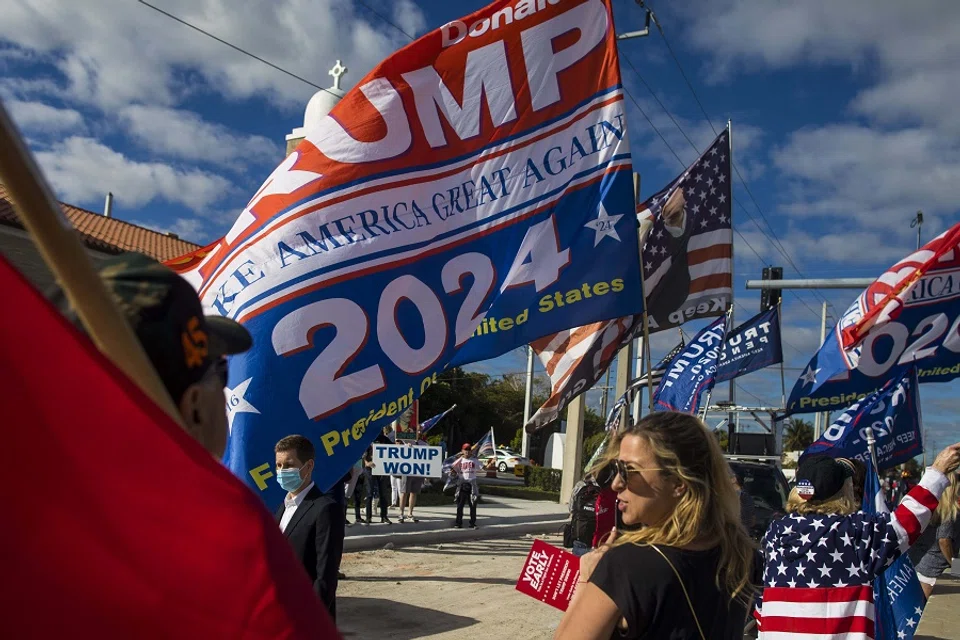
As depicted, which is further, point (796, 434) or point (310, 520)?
point (796, 434)

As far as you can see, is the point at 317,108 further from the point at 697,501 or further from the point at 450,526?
the point at 697,501

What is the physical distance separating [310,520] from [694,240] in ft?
22.6

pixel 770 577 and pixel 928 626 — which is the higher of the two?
pixel 770 577

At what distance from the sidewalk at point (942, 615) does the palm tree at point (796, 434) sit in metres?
62.7

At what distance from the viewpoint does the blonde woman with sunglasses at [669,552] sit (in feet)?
7.31

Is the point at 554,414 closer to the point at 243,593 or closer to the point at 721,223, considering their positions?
the point at 721,223

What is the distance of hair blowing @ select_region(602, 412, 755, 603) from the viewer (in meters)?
2.44

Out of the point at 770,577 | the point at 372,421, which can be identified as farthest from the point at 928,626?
the point at 372,421

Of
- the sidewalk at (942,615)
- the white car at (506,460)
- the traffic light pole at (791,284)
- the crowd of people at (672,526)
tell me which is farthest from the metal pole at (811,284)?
the white car at (506,460)

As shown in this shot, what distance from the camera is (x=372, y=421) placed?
4.30m

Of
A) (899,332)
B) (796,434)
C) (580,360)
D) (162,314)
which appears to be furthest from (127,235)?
(796,434)

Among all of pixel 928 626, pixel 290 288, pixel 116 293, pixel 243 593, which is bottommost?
pixel 928 626

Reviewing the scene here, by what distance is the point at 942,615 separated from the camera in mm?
10930

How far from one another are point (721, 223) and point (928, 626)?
5.40 meters
